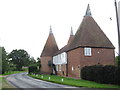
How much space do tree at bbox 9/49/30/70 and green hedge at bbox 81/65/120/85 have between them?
85272 mm

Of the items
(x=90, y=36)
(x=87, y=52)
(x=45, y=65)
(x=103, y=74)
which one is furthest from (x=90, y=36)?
(x=45, y=65)

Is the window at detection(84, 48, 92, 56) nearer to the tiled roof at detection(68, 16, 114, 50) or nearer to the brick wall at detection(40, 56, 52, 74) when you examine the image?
the tiled roof at detection(68, 16, 114, 50)

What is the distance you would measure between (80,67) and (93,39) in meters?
6.27

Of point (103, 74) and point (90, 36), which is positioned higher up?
point (90, 36)

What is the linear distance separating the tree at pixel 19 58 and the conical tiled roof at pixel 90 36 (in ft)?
257

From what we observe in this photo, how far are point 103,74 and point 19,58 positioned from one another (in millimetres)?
92899

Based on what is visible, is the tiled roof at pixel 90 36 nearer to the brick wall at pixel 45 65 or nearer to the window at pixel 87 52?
the window at pixel 87 52

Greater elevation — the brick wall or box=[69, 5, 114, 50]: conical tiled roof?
box=[69, 5, 114, 50]: conical tiled roof

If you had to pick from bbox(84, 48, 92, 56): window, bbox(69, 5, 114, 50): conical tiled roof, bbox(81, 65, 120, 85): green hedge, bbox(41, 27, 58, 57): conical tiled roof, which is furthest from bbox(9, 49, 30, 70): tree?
bbox(81, 65, 120, 85): green hedge

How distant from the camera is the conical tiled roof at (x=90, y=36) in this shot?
34.2m

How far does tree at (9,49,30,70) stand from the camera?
110m

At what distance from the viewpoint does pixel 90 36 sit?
35219 mm

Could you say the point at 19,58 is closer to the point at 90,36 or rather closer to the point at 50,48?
the point at 50,48

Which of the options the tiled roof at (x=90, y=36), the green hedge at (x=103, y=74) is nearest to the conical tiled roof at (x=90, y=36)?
the tiled roof at (x=90, y=36)
